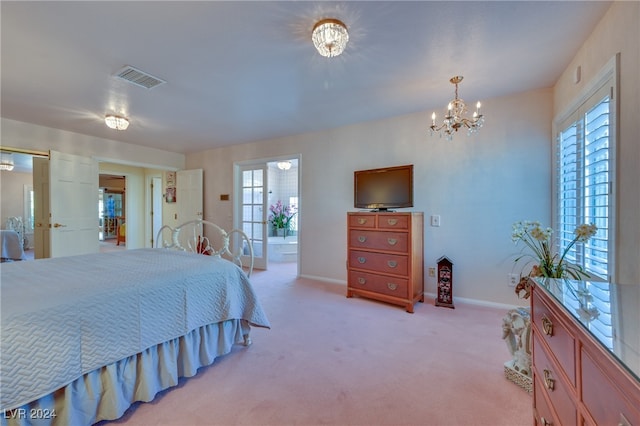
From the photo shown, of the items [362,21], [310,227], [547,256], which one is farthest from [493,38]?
[310,227]

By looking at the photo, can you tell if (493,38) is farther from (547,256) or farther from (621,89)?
(547,256)

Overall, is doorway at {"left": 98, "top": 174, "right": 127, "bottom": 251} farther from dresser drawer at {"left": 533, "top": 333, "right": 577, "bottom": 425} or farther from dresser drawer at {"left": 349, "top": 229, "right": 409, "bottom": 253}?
dresser drawer at {"left": 533, "top": 333, "right": 577, "bottom": 425}

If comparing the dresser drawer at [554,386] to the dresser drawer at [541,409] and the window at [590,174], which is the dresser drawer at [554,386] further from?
the window at [590,174]

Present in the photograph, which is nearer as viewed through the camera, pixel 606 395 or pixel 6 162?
pixel 606 395

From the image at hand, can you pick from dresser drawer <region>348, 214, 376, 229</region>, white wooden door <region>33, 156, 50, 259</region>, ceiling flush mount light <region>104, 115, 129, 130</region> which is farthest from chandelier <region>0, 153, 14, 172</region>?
dresser drawer <region>348, 214, 376, 229</region>

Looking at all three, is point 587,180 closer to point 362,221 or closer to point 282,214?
point 362,221

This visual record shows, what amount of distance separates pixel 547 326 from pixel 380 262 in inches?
87.3

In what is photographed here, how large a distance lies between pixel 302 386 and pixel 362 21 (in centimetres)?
237

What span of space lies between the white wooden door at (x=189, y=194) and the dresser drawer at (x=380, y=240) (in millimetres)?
3692

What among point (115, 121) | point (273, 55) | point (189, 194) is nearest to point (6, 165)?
point (189, 194)

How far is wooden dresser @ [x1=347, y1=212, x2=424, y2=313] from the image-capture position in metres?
3.00

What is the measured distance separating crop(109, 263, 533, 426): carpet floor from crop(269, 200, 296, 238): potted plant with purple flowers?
4.66 m

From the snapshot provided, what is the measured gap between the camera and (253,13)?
5.57 feet

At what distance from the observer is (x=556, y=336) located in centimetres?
92
